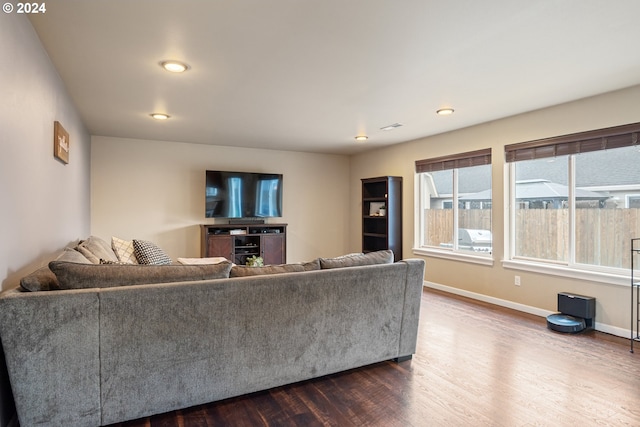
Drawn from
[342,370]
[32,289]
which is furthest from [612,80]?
[32,289]

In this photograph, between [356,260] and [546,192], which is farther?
[546,192]

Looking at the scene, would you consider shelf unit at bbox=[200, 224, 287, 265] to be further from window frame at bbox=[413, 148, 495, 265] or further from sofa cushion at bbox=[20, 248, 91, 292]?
sofa cushion at bbox=[20, 248, 91, 292]

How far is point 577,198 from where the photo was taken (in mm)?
3801

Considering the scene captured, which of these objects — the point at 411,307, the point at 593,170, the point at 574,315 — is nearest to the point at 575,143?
the point at 593,170

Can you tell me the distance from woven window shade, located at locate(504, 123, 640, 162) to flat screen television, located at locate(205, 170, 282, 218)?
3.72 m

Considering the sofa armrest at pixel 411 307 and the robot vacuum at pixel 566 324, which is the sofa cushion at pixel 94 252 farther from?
the robot vacuum at pixel 566 324

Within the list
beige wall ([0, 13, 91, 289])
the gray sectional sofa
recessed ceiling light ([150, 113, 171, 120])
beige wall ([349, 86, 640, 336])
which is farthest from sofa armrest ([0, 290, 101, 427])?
beige wall ([349, 86, 640, 336])

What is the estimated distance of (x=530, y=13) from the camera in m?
2.01

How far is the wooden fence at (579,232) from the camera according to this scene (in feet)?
11.2

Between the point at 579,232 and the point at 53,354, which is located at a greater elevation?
the point at 579,232

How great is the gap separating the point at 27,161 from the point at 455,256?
15.6 feet

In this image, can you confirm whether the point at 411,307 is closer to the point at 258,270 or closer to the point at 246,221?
the point at 258,270

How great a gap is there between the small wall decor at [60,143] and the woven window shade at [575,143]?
4.59m

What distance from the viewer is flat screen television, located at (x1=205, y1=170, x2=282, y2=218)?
5875mm
